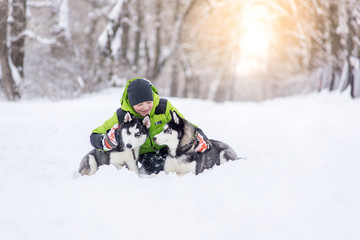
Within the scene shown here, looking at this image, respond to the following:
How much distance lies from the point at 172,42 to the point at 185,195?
1426 cm

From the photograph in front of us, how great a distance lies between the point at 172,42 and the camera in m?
16.3

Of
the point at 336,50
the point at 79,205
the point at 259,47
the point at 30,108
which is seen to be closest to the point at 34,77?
the point at 30,108

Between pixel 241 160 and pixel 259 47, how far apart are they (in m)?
21.6

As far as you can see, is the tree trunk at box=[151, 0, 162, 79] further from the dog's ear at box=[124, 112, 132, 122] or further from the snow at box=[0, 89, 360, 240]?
the dog's ear at box=[124, 112, 132, 122]

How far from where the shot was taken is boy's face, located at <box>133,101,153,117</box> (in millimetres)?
3734

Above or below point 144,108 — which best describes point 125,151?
below

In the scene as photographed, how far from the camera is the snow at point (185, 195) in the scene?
2365 mm

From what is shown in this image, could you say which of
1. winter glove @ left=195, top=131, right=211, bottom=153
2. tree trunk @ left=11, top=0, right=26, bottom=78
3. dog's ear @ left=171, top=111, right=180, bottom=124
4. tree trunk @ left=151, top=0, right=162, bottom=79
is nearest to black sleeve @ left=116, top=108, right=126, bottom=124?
dog's ear @ left=171, top=111, right=180, bottom=124

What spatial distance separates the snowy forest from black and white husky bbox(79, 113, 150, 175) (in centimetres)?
540

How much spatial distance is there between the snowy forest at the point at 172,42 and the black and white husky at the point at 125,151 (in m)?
5.40

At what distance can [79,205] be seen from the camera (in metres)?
2.68

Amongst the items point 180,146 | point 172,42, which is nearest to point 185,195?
point 180,146

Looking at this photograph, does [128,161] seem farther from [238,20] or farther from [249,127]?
[238,20]

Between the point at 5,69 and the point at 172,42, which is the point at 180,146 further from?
the point at 172,42
